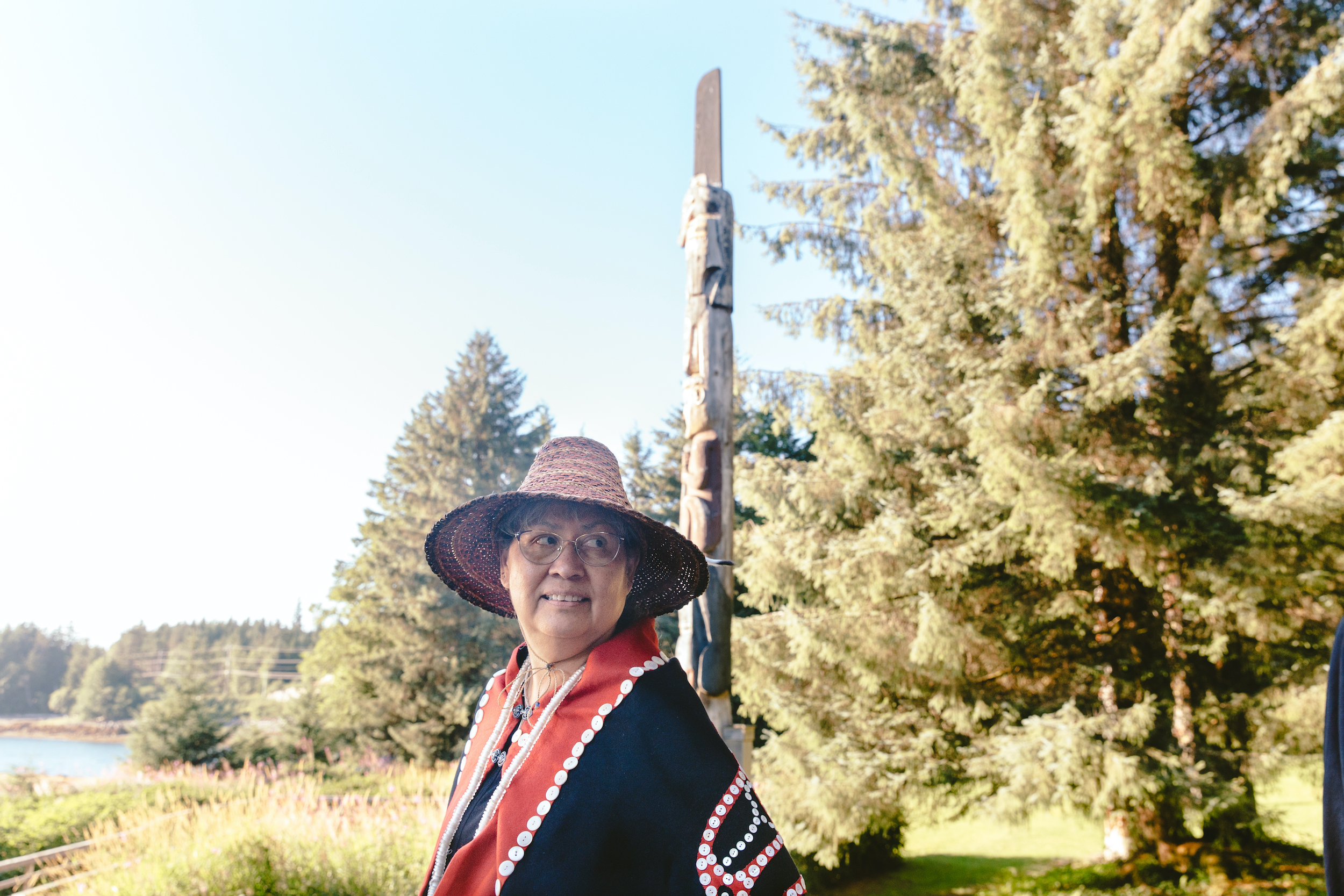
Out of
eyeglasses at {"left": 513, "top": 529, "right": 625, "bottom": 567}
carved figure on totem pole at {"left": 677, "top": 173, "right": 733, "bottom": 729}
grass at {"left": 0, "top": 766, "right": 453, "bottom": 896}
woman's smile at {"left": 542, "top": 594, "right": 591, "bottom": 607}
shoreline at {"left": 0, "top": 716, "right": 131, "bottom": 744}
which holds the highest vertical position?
carved figure on totem pole at {"left": 677, "top": 173, "right": 733, "bottom": 729}

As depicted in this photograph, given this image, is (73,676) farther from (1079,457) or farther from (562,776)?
(562,776)

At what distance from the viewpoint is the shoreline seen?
3662cm

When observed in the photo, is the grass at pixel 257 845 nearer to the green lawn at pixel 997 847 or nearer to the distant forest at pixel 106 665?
the green lawn at pixel 997 847

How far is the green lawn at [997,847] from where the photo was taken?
31.7ft

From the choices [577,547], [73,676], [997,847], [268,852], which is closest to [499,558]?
[577,547]

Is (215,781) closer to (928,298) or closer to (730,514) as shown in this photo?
(730,514)

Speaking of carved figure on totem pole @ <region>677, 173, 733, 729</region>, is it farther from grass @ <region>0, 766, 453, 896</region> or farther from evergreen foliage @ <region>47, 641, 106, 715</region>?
evergreen foliage @ <region>47, 641, 106, 715</region>

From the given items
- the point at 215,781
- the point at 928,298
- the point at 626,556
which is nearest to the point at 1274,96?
the point at 928,298

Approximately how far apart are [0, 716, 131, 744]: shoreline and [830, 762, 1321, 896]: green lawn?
3652 centimetres

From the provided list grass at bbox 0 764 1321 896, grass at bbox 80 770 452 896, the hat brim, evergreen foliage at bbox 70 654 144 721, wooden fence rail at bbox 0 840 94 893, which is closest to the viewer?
the hat brim

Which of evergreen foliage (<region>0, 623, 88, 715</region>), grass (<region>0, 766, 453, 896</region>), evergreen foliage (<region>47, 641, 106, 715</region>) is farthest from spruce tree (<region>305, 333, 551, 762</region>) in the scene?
evergreen foliage (<region>0, 623, 88, 715</region>)

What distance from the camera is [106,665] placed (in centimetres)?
4219

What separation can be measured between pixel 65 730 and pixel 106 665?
505 cm

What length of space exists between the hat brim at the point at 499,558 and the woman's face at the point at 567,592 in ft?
0.18
